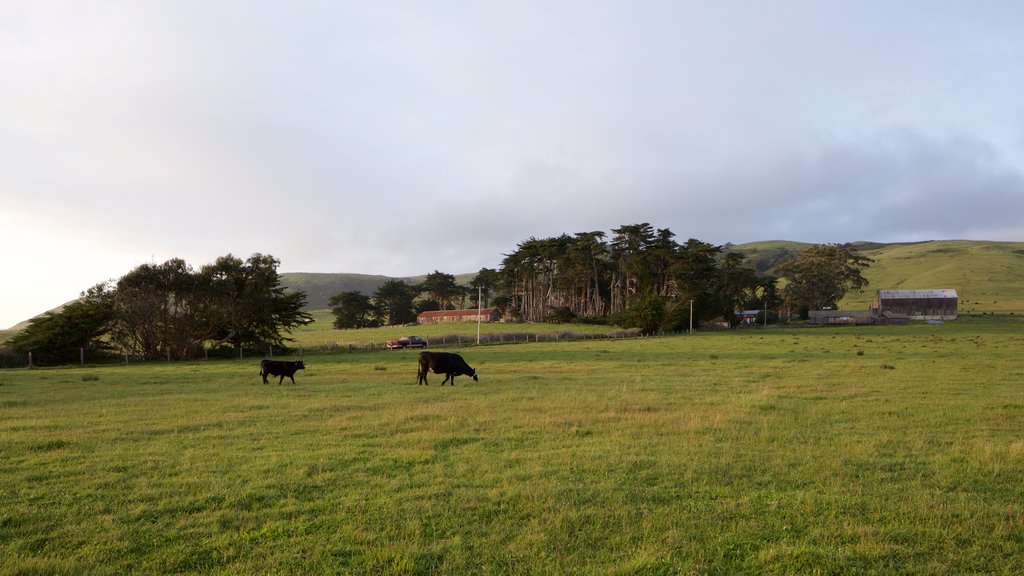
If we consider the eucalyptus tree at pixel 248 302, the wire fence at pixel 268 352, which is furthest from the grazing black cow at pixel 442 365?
the eucalyptus tree at pixel 248 302

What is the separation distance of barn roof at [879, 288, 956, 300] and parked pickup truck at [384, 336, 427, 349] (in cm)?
10474

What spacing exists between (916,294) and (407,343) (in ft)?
357

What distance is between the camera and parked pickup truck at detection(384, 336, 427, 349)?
54.8 metres

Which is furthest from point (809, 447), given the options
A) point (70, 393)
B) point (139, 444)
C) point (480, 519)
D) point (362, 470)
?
point (70, 393)

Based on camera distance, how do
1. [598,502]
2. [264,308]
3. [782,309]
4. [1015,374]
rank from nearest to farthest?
[598,502] → [1015,374] → [264,308] → [782,309]

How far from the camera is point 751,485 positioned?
7953 mm

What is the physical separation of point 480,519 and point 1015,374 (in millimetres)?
27189

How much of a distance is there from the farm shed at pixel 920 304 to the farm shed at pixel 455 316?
7889cm

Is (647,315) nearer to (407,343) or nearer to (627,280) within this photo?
(627,280)

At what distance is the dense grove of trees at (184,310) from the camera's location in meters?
43.6

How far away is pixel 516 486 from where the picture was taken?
303 inches

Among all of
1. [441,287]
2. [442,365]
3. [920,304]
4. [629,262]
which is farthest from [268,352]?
[920,304]

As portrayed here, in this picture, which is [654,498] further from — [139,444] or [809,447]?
[139,444]

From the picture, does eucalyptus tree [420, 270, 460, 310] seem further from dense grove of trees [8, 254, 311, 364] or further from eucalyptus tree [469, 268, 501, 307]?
dense grove of trees [8, 254, 311, 364]
